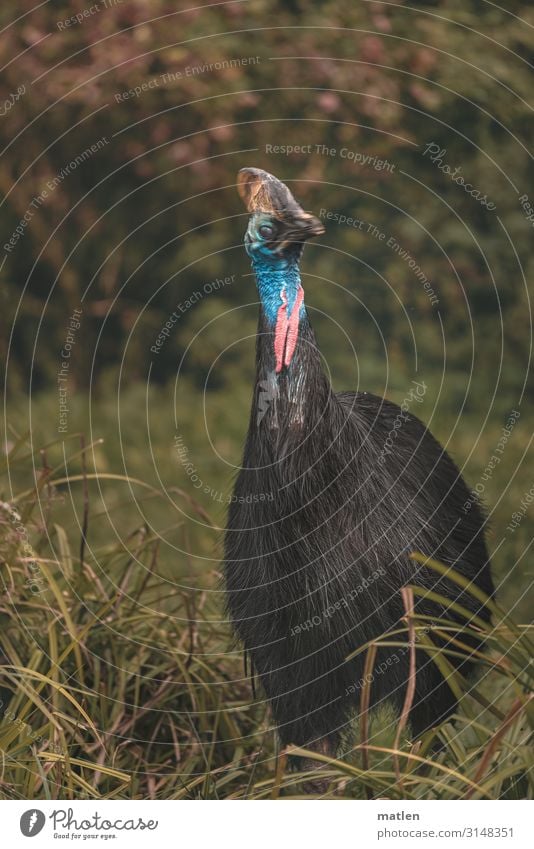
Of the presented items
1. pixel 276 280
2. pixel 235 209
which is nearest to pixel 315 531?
pixel 276 280

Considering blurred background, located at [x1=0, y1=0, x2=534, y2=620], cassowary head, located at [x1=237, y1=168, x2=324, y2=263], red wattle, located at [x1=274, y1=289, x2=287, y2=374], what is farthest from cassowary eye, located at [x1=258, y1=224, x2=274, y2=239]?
blurred background, located at [x1=0, y1=0, x2=534, y2=620]

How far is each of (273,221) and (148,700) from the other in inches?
64.0

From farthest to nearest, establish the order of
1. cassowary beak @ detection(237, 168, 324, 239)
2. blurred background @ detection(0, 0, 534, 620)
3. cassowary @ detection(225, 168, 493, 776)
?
blurred background @ detection(0, 0, 534, 620), cassowary @ detection(225, 168, 493, 776), cassowary beak @ detection(237, 168, 324, 239)

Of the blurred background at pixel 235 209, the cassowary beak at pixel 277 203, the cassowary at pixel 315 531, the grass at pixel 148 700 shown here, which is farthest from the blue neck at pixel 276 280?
the blurred background at pixel 235 209

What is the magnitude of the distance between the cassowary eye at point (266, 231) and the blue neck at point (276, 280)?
0.06m

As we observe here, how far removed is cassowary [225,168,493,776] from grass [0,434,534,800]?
12 cm

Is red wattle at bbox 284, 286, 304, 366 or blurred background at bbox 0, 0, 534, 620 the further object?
blurred background at bbox 0, 0, 534, 620

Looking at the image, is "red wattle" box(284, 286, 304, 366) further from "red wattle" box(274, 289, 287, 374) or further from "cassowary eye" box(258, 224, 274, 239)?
"cassowary eye" box(258, 224, 274, 239)

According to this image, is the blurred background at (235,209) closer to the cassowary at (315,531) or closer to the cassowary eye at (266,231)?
the cassowary at (315,531)

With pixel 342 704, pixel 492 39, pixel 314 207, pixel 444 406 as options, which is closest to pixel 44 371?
pixel 314 207

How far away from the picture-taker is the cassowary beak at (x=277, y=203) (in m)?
3.13

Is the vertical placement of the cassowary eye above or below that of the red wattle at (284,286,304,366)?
above

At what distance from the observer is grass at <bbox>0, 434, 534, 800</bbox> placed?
10.7ft

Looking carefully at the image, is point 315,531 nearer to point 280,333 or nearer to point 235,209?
point 280,333
